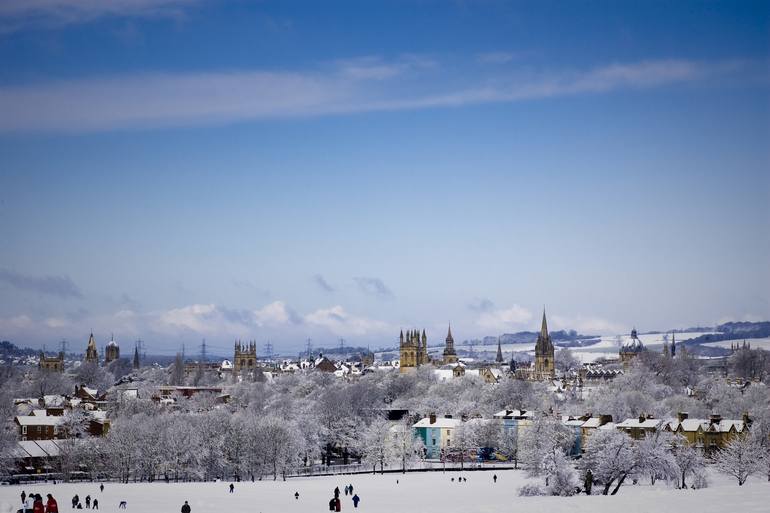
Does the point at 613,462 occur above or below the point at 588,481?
above

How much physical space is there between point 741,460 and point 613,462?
15525 mm

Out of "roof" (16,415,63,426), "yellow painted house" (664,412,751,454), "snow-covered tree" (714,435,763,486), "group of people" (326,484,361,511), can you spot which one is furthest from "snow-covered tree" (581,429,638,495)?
"roof" (16,415,63,426)

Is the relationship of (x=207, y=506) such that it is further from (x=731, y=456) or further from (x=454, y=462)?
(x=454, y=462)

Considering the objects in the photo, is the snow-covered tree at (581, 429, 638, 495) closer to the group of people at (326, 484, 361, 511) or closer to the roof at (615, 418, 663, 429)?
the group of people at (326, 484, 361, 511)

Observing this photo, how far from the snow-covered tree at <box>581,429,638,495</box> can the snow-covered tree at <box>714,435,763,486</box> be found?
11592mm

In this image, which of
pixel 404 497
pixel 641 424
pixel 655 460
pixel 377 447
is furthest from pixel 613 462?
pixel 377 447

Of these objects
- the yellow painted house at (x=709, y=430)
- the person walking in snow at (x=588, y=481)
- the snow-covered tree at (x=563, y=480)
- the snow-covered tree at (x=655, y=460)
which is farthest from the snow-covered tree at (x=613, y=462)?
Result: the yellow painted house at (x=709, y=430)

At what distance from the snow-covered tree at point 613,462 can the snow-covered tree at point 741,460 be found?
11.6 meters

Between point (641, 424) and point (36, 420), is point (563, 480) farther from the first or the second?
point (36, 420)

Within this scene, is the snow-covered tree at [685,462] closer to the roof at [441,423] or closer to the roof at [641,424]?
the roof at [641,424]

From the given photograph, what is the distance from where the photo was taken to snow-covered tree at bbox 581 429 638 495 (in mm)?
73375

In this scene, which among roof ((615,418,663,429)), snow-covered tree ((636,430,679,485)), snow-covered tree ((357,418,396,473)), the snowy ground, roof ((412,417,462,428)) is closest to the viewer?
the snowy ground

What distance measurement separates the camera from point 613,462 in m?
73.7

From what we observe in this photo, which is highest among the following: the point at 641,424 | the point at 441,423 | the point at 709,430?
the point at 641,424
